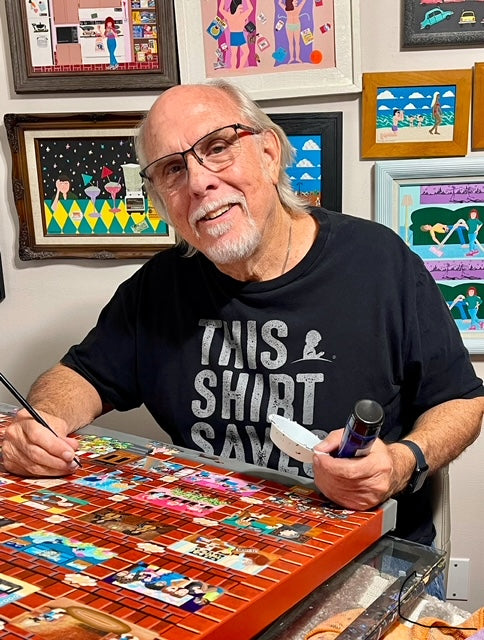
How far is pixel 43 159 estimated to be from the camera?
1814 mm

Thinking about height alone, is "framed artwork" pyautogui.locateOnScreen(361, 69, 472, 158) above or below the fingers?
above

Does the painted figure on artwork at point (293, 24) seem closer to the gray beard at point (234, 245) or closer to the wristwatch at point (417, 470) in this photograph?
the gray beard at point (234, 245)

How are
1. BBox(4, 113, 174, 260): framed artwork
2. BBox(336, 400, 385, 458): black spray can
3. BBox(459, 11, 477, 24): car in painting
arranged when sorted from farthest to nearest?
1. BBox(4, 113, 174, 260): framed artwork
2. BBox(459, 11, 477, 24): car in painting
3. BBox(336, 400, 385, 458): black spray can

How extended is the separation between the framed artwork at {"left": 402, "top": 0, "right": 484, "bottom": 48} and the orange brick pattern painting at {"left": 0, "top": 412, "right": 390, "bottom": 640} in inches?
44.8

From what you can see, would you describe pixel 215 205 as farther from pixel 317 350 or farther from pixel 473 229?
pixel 473 229

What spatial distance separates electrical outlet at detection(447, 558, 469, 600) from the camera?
1852mm

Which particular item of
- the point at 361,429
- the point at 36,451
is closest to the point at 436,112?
the point at 361,429

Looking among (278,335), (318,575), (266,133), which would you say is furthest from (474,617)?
(266,133)

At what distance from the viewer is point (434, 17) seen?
1.55 m

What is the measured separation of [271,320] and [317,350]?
0.10 m

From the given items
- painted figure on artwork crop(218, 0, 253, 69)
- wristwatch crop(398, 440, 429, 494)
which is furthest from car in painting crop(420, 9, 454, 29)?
wristwatch crop(398, 440, 429, 494)

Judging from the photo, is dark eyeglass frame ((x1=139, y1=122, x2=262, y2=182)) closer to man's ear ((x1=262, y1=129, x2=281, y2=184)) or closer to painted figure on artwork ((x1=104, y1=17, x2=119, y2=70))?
man's ear ((x1=262, y1=129, x2=281, y2=184))

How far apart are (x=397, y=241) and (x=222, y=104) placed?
41 cm

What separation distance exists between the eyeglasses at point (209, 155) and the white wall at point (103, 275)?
51 centimetres
